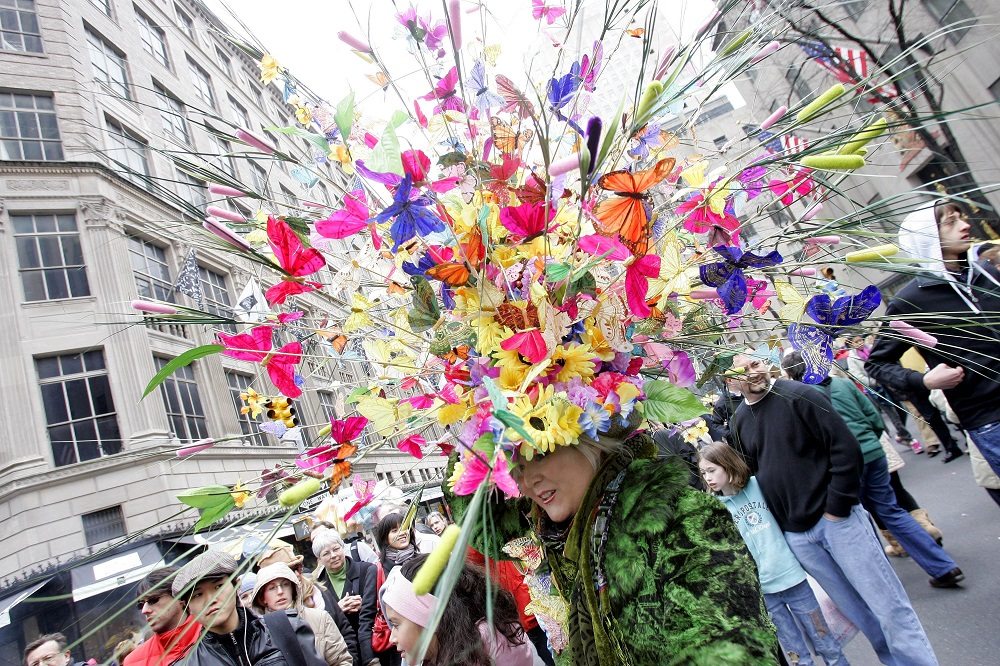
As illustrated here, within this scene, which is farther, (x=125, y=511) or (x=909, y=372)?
(x=125, y=511)

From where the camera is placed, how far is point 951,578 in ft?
12.3

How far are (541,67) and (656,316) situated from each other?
2.79 feet

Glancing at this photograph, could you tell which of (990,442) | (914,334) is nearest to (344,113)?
(914,334)

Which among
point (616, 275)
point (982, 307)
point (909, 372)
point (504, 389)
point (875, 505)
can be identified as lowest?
point (875, 505)

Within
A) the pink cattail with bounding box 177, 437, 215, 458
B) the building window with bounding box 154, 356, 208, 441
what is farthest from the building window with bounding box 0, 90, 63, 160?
the pink cattail with bounding box 177, 437, 215, 458

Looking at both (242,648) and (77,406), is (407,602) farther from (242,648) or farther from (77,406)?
(77,406)

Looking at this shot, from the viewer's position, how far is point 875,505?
3846mm

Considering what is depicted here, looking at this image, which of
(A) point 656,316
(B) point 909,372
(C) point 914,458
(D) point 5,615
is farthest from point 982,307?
(D) point 5,615

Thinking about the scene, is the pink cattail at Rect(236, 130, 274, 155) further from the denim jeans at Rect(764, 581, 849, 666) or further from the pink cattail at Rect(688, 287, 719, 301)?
the denim jeans at Rect(764, 581, 849, 666)

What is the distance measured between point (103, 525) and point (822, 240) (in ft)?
49.8

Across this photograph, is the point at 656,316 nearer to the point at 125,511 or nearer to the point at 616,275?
the point at 616,275

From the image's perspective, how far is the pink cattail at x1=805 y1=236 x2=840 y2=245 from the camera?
5.27ft

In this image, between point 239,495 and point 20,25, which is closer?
point 239,495

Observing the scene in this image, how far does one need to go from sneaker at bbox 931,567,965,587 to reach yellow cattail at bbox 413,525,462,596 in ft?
14.0
